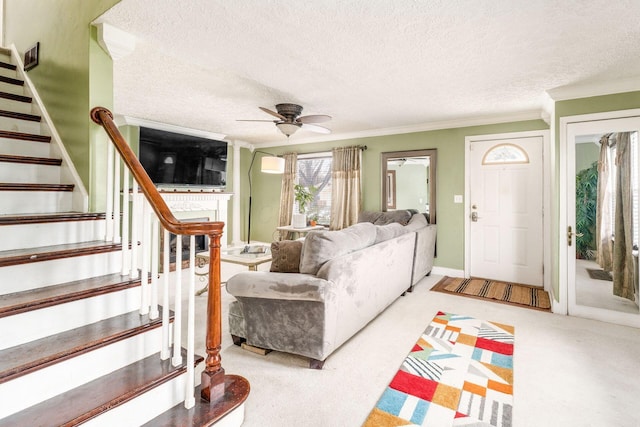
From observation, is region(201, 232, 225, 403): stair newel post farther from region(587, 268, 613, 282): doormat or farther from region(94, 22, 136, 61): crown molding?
region(587, 268, 613, 282): doormat

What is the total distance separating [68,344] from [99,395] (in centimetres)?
28

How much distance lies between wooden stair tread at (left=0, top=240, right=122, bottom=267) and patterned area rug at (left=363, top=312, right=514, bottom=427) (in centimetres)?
184

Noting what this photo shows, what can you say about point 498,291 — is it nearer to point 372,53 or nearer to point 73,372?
point 372,53

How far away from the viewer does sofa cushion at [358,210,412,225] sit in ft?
16.1

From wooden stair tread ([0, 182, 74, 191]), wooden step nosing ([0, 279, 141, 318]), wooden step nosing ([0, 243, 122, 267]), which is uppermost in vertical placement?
wooden stair tread ([0, 182, 74, 191])

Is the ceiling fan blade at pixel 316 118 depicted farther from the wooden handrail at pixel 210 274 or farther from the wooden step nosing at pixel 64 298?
the wooden step nosing at pixel 64 298

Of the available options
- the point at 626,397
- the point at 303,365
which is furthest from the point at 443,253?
the point at 303,365

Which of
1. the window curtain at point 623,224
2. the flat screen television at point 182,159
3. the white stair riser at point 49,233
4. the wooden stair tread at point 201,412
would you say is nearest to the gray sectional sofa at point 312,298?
the wooden stair tread at point 201,412

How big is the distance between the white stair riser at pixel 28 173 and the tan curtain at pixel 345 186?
13.3 feet

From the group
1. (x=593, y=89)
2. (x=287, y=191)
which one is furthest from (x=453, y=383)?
(x=287, y=191)

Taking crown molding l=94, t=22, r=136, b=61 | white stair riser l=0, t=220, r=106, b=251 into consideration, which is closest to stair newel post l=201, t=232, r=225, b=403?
white stair riser l=0, t=220, r=106, b=251

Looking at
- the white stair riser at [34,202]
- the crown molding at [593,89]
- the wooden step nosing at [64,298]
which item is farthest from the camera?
the crown molding at [593,89]

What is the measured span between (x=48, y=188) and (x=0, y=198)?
0.26m

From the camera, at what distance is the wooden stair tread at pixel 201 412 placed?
4.81 ft
